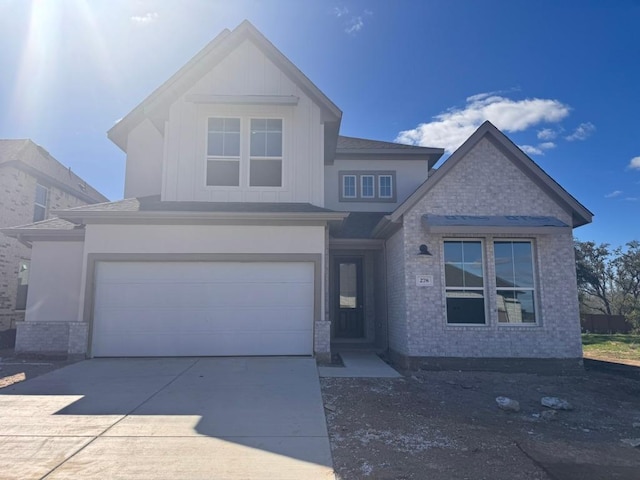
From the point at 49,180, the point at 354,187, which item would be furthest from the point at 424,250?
the point at 49,180

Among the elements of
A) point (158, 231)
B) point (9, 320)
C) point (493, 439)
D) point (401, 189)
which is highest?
point (401, 189)

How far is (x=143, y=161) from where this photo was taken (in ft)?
45.2

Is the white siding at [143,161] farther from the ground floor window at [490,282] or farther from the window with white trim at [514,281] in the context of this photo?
the window with white trim at [514,281]

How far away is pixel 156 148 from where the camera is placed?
1376 centimetres

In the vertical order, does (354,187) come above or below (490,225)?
above

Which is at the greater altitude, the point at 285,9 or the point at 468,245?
the point at 285,9

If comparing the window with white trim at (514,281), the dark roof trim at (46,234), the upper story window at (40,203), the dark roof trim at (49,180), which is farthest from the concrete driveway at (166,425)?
the upper story window at (40,203)

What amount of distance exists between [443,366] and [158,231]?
7224mm

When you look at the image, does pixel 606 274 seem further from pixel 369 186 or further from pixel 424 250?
pixel 424 250

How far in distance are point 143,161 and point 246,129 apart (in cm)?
462

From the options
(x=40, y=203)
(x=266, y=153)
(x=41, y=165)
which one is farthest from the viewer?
(x=40, y=203)

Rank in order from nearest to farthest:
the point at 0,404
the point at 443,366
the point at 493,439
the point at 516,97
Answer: the point at 493,439 → the point at 0,404 → the point at 443,366 → the point at 516,97

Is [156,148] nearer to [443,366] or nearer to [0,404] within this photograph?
[0,404]

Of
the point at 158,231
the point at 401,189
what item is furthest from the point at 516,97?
the point at 158,231
